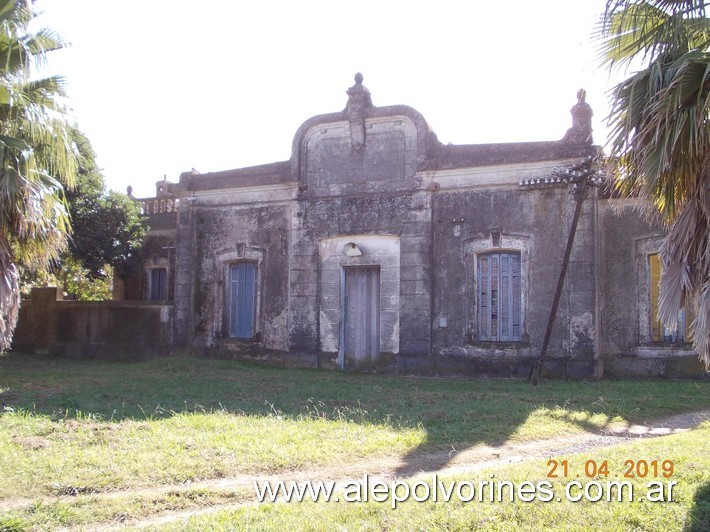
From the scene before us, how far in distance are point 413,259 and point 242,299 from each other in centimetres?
415

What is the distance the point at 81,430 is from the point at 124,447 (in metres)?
1.02

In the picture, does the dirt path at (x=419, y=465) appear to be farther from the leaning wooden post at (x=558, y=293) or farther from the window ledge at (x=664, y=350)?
the window ledge at (x=664, y=350)

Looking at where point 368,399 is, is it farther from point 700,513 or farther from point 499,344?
point 700,513

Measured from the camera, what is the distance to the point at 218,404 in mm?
8672

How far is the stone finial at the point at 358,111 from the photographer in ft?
42.9

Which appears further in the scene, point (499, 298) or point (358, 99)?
point (358, 99)

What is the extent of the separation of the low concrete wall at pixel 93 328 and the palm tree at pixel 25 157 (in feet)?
16.9

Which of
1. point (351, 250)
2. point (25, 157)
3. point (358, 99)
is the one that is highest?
point (358, 99)

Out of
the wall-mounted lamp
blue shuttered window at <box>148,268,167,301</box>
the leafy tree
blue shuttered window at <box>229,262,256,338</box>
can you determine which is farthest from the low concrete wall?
the wall-mounted lamp

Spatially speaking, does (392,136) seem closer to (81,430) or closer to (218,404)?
(218,404)

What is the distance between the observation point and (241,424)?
726 centimetres

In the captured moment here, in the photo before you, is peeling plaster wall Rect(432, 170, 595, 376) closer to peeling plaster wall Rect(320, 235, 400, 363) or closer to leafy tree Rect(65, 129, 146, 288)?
peeling plaster wall Rect(320, 235, 400, 363)

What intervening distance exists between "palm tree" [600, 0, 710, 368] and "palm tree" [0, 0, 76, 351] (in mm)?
7772

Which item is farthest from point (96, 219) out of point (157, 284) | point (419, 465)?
point (419, 465)
